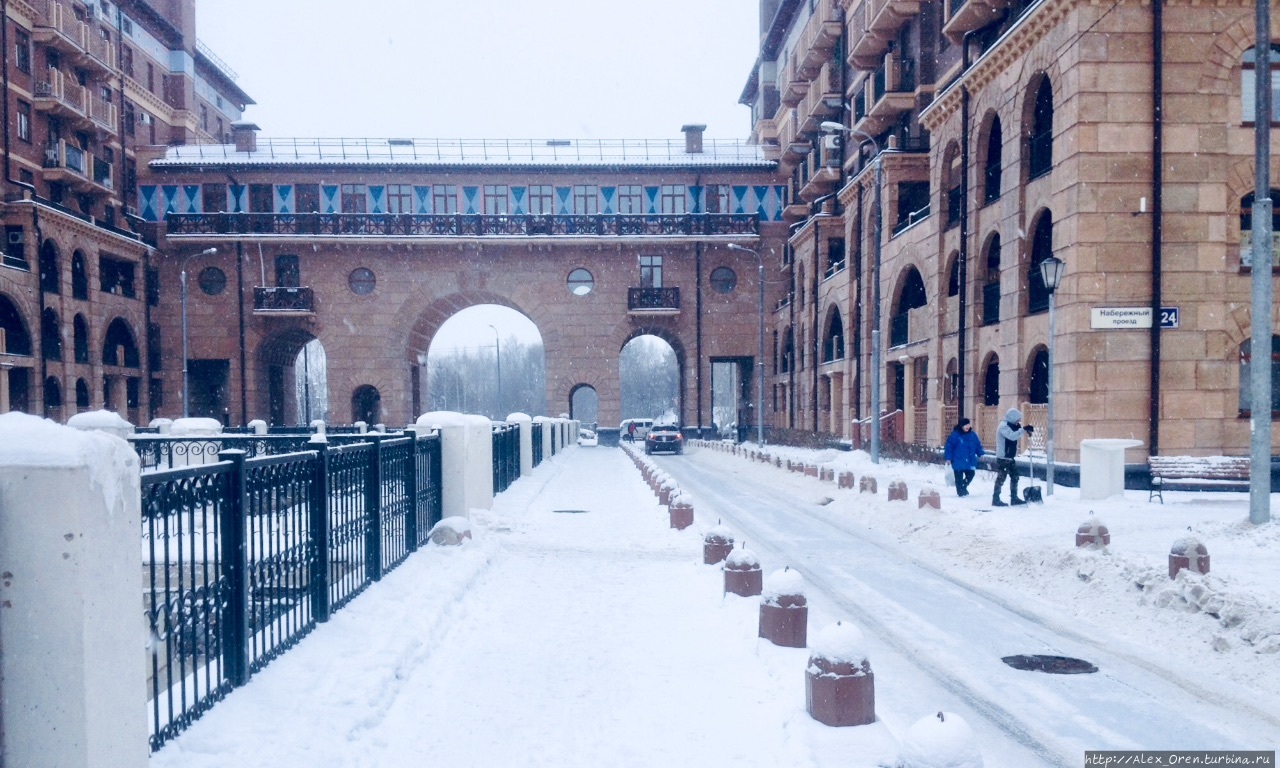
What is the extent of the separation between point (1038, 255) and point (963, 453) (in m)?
6.65

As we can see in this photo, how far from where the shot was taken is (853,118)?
116 feet

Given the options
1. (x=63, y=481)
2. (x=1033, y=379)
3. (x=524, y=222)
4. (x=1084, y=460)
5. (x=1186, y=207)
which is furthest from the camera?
(x=524, y=222)

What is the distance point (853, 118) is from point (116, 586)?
35.6 m

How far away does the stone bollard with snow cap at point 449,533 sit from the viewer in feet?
34.5

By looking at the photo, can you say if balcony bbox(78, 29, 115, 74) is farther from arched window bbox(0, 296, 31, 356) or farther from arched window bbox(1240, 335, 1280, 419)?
arched window bbox(1240, 335, 1280, 419)

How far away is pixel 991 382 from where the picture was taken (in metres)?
23.3

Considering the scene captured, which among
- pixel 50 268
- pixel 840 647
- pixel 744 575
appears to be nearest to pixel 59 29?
pixel 50 268

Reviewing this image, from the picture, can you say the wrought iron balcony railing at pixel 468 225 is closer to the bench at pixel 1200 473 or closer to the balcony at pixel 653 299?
the balcony at pixel 653 299

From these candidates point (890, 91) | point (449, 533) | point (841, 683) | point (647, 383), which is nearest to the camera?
point (841, 683)

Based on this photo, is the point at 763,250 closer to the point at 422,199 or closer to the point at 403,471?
the point at 422,199

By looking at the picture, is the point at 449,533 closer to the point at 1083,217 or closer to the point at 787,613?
the point at 787,613

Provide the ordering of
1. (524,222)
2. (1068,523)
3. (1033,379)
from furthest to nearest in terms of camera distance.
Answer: (524,222)
(1033,379)
(1068,523)

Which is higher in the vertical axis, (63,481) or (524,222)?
(524,222)

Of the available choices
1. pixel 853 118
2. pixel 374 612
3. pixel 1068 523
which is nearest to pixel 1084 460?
pixel 1068 523
